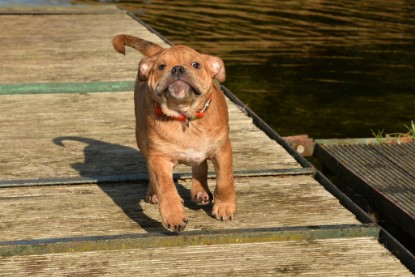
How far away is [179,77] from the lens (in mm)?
5457

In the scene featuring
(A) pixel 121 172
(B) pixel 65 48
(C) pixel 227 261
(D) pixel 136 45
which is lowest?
(B) pixel 65 48

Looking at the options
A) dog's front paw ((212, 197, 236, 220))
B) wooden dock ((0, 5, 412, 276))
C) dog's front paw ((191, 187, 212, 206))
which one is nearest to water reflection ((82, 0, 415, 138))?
wooden dock ((0, 5, 412, 276))

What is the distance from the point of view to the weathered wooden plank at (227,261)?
529 cm

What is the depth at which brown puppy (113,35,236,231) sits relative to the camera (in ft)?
18.1

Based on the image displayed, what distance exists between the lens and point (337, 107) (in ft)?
51.4

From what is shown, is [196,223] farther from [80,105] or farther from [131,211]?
[80,105]

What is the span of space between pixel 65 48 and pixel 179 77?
9130 mm

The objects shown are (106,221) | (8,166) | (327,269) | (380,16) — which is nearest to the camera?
(327,269)

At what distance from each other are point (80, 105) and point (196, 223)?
435 cm

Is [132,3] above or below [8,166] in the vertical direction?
below

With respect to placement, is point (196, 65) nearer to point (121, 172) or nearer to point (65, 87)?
point (121, 172)

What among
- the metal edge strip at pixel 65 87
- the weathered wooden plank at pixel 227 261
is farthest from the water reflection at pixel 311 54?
the weathered wooden plank at pixel 227 261

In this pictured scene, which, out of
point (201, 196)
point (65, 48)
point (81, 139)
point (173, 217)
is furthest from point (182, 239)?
point (65, 48)

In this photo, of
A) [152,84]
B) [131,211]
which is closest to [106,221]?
[131,211]
